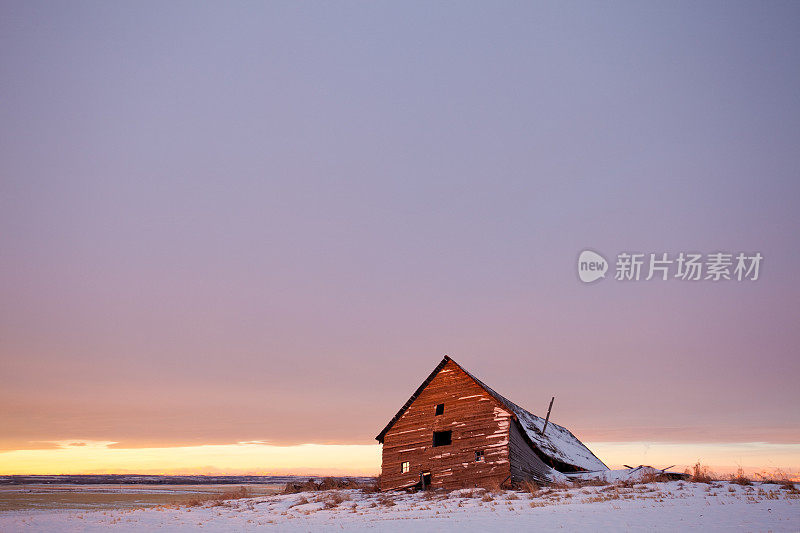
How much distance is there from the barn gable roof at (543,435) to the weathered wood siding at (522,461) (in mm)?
451

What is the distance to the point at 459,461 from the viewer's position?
106ft

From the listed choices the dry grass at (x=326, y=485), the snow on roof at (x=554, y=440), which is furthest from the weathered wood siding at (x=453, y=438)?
the dry grass at (x=326, y=485)

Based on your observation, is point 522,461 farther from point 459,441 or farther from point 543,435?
point 543,435

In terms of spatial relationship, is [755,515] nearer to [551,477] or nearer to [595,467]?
[551,477]

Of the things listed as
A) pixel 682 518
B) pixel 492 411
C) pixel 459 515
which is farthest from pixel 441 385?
pixel 682 518

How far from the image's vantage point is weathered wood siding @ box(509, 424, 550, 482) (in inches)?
1226

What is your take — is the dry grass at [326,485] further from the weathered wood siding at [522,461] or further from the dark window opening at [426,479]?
the weathered wood siding at [522,461]

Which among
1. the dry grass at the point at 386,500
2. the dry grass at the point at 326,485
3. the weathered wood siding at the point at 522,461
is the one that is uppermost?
the weathered wood siding at the point at 522,461

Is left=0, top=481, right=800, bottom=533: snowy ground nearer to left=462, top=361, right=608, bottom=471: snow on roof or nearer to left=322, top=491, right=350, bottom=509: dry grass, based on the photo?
left=322, top=491, right=350, bottom=509: dry grass

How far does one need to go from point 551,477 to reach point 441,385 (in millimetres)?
8283

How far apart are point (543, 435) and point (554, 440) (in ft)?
6.84

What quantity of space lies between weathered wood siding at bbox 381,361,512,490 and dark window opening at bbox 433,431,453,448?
27cm

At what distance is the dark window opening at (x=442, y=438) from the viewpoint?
110 feet

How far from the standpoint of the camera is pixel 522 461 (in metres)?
32.2
